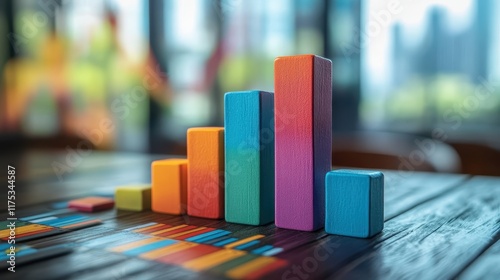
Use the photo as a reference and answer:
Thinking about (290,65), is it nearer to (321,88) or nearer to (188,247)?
(321,88)

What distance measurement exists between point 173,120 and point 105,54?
819 millimetres

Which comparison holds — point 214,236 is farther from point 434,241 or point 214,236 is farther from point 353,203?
point 434,241

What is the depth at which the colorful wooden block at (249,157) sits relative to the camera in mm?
801

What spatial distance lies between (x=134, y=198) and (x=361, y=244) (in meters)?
0.48

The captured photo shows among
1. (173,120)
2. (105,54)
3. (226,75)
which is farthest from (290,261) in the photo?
(105,54)

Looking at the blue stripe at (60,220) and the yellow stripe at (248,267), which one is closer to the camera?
the yellow stripe at (248,267)

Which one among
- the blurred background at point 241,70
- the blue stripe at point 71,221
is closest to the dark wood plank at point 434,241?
the blue stripe at point 71,221

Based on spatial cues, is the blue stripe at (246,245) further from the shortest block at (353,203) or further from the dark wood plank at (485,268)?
the dark wood plank at (485,268)

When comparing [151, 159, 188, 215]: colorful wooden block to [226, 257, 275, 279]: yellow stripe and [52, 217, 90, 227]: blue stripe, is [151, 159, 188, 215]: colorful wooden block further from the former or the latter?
[226, 257, 275, 279]: yellow stripe

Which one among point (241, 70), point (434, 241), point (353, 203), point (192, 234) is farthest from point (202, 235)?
point (241, 70)

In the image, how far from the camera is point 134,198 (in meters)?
0.95

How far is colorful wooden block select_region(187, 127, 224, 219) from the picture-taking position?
0.86 meters

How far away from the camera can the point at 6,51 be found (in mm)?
4012

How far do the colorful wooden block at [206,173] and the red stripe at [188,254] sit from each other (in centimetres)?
20
